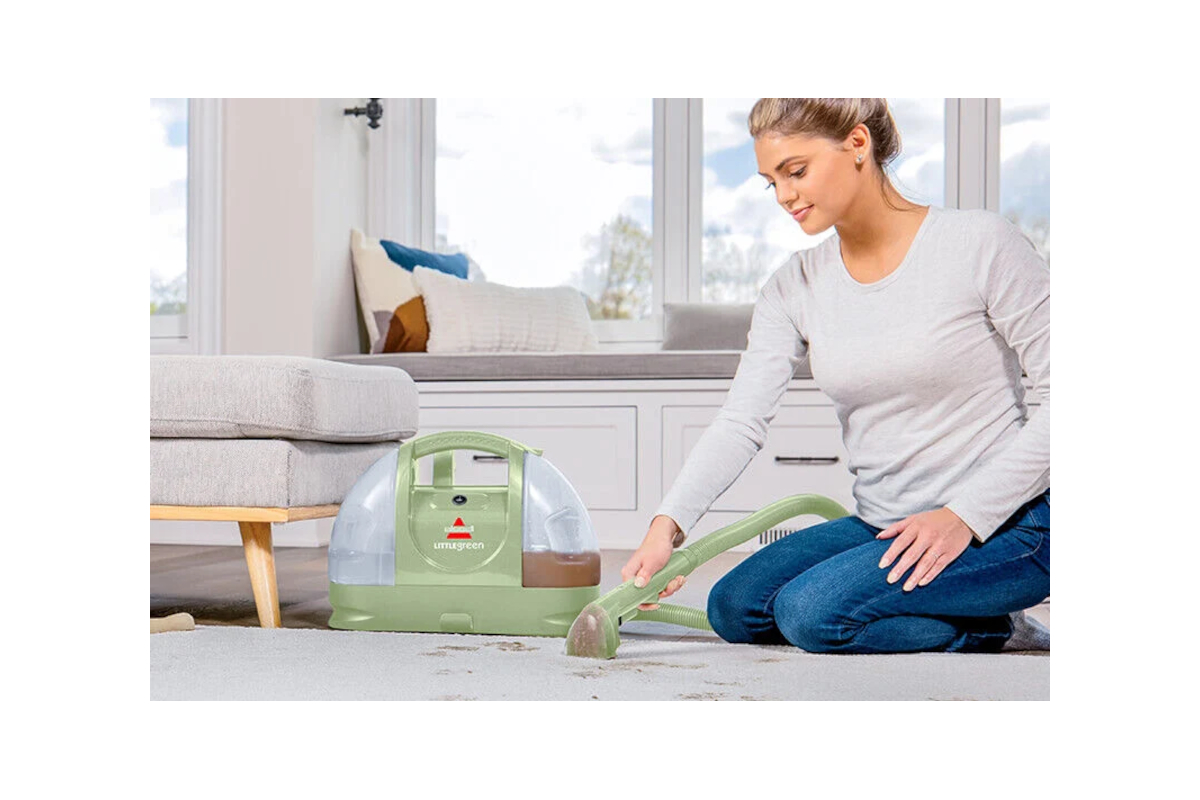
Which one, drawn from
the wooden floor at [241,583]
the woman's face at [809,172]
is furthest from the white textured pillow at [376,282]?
the woman's face at [809,172]

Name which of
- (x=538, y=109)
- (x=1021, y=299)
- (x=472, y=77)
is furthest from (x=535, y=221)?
(x=472, y=77)

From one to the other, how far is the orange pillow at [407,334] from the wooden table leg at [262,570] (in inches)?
68.7

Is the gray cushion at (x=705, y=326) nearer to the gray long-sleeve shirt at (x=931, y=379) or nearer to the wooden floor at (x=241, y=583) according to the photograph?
the wooden floor at (x=241, y=583)

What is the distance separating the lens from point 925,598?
152 centimetres

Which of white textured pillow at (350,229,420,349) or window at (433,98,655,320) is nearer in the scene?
white textured pillow at (350,229,420,349)

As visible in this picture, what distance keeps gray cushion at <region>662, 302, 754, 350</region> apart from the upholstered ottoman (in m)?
2.04

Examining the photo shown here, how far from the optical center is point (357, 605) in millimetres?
1795

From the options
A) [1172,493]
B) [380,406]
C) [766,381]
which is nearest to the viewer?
[1172,493]

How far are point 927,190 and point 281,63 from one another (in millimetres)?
3255

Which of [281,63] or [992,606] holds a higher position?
[281,63]

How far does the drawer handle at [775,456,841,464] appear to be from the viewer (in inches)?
126

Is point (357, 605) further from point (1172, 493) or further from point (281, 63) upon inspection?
point (1172, 493)

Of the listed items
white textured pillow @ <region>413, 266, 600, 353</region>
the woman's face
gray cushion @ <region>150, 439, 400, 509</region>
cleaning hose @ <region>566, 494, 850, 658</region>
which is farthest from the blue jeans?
white textured pillow @ <region>413, 266, 600, 353</region>

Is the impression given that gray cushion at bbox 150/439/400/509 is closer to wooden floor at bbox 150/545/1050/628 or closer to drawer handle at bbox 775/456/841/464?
wooden floor at bbox 150/545/1050/628
